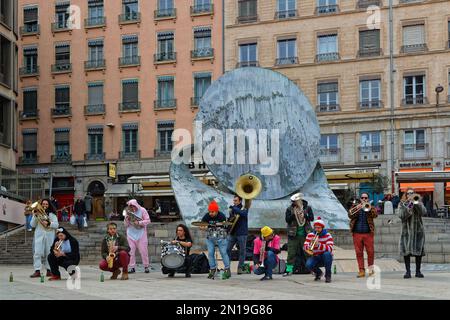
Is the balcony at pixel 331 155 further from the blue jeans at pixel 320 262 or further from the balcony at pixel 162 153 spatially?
the blue jeans at pixel 320 262

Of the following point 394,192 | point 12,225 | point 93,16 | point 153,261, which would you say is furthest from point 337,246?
point 93,16

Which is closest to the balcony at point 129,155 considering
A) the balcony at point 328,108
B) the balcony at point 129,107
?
the balcony at point 129,107

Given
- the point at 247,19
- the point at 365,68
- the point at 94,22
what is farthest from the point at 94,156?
the point at 365,68

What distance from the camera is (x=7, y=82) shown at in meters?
36.1

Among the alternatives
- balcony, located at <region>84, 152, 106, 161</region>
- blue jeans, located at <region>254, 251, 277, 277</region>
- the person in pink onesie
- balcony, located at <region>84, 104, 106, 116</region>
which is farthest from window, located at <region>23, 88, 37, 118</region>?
blue jeans, located at <region>254, 251, 277, 277</region>

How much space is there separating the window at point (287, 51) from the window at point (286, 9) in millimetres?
1324

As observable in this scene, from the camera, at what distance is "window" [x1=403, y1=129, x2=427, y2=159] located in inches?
1585

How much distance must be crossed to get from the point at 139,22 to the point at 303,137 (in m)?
25.6

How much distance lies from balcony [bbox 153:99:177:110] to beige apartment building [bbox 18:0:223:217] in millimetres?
65

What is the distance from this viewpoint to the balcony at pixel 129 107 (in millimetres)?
47188

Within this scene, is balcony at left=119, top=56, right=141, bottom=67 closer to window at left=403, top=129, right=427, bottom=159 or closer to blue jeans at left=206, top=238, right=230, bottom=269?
window at left=403, top=129, right=427, bottom=159

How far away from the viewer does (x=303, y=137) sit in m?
23.8

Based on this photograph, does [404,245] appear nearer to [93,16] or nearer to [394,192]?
[394,192]

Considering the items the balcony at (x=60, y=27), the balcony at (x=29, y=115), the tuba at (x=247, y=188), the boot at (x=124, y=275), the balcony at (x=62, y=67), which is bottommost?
the boot at (x=124, y=275)
